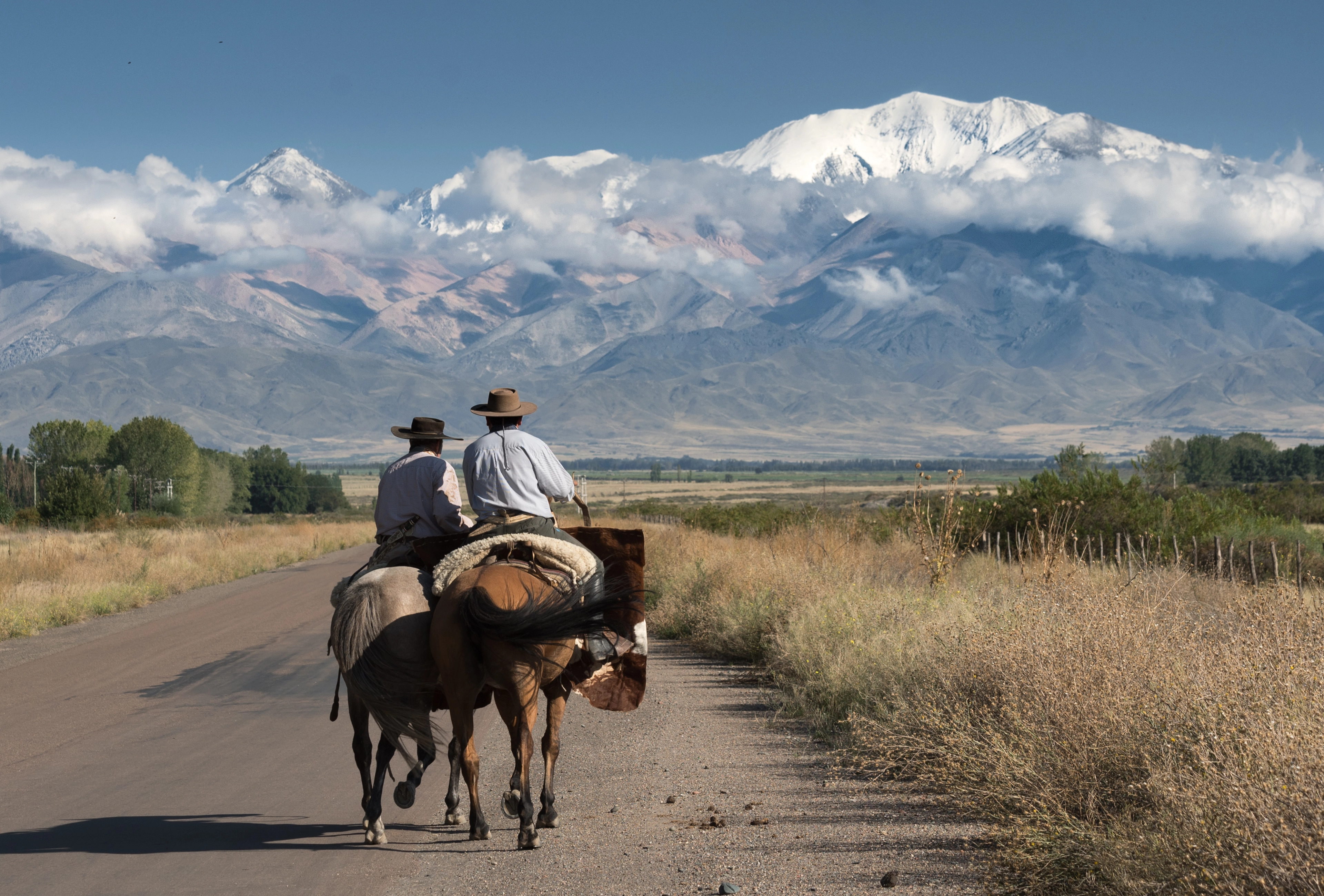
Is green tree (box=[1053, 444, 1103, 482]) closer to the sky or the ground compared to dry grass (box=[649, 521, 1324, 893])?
closer to the sky

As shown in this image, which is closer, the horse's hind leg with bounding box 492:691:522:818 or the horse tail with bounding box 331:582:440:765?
the horse's hind leg with bounding box 492:691:522:818

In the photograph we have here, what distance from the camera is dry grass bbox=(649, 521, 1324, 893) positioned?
15.5 feet

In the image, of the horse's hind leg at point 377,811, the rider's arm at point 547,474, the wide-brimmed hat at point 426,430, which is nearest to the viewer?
the horse's hind leg at point 377,811

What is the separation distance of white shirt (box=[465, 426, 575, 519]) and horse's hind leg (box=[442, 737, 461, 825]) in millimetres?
1562

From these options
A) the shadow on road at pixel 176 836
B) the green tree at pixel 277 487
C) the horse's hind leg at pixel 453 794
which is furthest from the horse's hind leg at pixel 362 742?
the green tree at pixel 277 487

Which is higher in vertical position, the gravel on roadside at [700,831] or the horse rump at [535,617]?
the horse rump at [535,617]

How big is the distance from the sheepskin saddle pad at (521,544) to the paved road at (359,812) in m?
1.60

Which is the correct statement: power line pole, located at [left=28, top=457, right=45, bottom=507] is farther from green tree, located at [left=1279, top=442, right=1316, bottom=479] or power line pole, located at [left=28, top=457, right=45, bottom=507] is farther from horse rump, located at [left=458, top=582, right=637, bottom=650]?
green tree, located at [left=1279, top=442, right=1316, bottom=479]

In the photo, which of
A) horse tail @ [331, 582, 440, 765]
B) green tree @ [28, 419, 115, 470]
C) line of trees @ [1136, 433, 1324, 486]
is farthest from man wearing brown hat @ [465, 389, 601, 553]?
green tree @ [28, 419, 115, 470]

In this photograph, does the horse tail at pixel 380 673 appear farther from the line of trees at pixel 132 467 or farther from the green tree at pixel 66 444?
the green tree at pixel 66 444

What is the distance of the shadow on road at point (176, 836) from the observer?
6.88m

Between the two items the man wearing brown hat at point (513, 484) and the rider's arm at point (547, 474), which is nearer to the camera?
the man wearing brown hat at point (513, 484)

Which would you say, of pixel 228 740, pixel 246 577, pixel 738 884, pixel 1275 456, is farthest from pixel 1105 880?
pixel 1275 456

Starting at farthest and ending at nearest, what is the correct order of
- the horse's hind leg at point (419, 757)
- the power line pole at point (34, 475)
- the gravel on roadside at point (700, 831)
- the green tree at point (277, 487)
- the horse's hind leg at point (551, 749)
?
the green tree at point (277, 487)
the power line pole at point (34, 475)
the horse's hind leg at point (551, 749)
the horse's hind leg at point (419, 757)
the gravel on roadside at point (700, 831)
